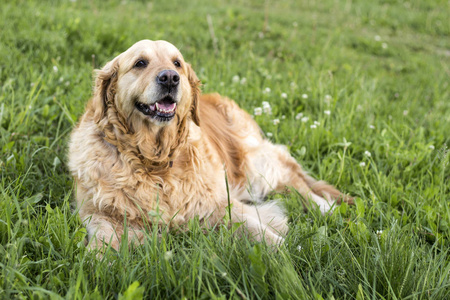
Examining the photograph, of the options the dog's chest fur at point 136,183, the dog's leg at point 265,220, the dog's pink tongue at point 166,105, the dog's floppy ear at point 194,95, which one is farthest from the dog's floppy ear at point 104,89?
the dog's leg at point 265,220

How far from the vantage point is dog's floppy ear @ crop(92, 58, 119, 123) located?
245 cm

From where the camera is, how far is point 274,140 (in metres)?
3.72

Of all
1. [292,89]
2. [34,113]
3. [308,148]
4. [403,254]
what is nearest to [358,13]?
[292,89]

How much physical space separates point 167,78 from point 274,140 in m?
1.64

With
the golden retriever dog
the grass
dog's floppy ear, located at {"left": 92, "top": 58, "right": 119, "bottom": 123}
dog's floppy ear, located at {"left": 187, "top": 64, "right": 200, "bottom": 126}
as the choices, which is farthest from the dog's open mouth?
the grass

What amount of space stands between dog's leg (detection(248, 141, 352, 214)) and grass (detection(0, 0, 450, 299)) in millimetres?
126

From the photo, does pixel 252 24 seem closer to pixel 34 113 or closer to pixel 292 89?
pixel 292 89

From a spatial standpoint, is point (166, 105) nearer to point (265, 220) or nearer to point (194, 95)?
point (194, 95)

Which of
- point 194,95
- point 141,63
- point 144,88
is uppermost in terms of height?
point 141,63

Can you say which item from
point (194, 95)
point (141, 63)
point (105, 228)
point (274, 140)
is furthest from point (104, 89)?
point (274, 140)

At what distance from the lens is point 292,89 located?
14.2 ft

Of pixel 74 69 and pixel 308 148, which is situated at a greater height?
pixel 74 69

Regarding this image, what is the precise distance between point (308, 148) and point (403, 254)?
5.89ft

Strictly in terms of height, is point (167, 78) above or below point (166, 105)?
above
